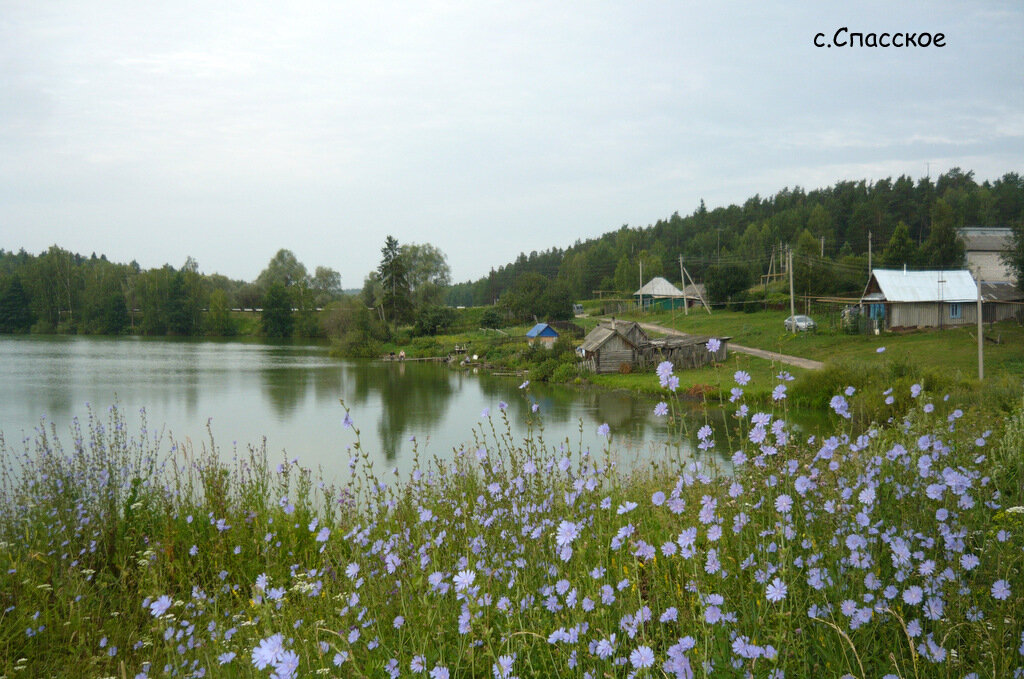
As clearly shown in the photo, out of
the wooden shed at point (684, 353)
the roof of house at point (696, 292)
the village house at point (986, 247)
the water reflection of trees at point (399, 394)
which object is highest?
the village house at point (986, 247)

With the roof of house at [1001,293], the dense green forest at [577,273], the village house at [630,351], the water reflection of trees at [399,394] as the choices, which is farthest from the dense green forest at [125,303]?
the roof of house at [1001,293]

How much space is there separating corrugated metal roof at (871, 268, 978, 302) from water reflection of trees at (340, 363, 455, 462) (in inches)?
865

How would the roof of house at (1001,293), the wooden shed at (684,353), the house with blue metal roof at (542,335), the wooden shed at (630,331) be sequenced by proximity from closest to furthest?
the roof of house at (1001,293)
the wooden shed at (684,353)
the wooden shed at (630,331)
the house with blue metal roof at (542,335)

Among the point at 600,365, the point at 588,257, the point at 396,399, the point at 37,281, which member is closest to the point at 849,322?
the point at 600,365

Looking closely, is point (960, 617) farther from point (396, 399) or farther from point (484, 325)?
point (484, 325)

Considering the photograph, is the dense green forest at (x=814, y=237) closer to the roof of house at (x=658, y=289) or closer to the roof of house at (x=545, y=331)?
the roof of house at (x=658, y=289)

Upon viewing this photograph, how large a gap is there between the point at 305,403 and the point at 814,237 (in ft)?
176

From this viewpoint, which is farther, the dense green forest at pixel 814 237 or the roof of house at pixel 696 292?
the roof of house at pixel 696 292

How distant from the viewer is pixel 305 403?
23.9 metres

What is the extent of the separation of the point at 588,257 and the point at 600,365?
5556 cm

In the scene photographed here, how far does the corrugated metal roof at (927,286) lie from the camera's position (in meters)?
31.4

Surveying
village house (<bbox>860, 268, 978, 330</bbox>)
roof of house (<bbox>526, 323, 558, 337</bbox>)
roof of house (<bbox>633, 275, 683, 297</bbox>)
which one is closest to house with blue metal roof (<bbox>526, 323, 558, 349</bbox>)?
roof of house (<bbox>526, 323, 558, 337</bbox>)

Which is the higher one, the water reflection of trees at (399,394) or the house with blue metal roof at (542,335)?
the house with blue metal roof at (542,335)

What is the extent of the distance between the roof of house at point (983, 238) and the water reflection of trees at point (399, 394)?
38.3 metres
